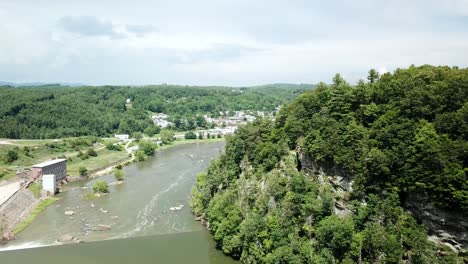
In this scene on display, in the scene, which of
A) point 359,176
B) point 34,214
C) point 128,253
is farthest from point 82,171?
point 359,176

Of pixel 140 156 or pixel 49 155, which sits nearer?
pixel 49 155

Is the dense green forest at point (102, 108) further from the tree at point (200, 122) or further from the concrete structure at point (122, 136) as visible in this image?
the concrete structure at point (122, 136)

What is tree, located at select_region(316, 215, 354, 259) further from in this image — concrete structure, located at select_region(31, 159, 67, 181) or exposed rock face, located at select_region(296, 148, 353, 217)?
concrete structure, located at select_region(31, 159, 67, 181)

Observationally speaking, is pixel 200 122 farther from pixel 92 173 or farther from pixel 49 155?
pixel 92 173


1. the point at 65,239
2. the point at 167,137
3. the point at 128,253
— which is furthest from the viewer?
the point at 167,137

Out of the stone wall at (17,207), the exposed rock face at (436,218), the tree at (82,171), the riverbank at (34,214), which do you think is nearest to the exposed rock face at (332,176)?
the exposed rock face at (436,218)

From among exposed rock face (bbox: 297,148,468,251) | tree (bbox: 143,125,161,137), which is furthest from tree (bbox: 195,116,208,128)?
exposed rock face (bbox: 297,148,468,251)
